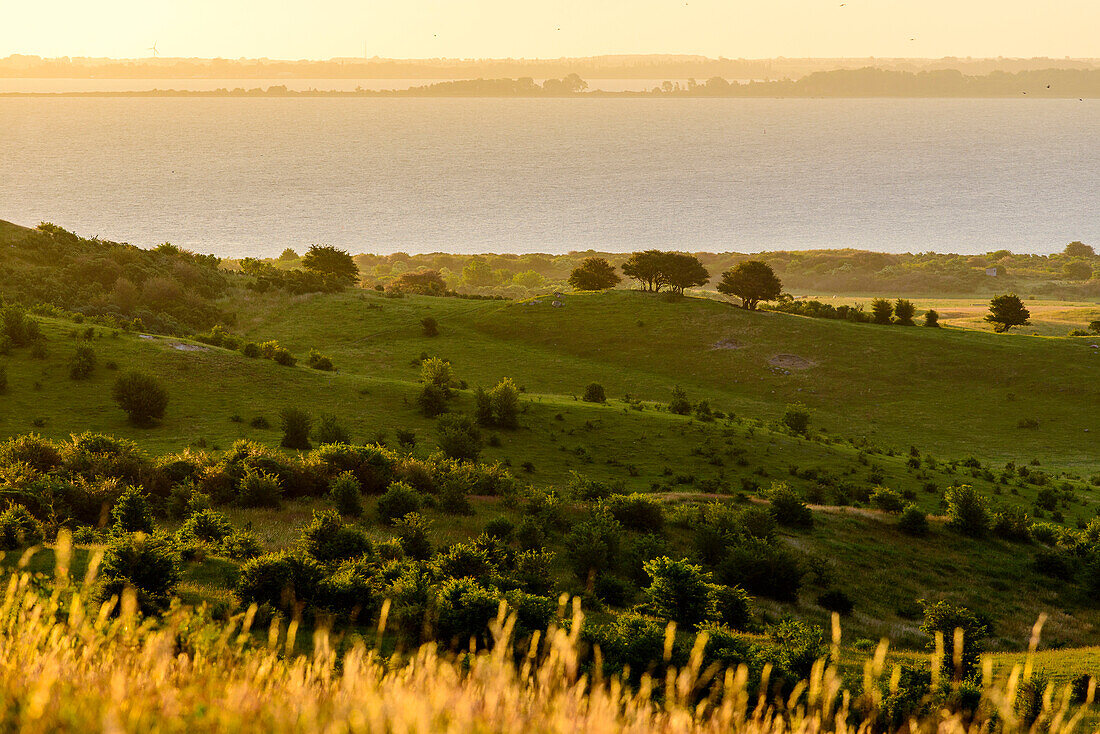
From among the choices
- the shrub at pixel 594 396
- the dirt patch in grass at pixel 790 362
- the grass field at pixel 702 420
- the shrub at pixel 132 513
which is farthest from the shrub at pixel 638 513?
the dirt patch in grass at pixel 790 362

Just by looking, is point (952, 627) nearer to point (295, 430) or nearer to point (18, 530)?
point (18, 530)

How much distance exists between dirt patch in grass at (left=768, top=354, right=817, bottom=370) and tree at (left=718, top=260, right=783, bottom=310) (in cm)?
1371

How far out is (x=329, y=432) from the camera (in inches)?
1469

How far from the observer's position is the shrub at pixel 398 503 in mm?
25500

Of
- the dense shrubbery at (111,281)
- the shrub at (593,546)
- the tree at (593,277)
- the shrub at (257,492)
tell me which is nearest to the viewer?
the shrub at (593,546)

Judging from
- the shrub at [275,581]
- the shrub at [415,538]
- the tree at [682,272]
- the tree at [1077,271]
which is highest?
the tree at [1077,271]

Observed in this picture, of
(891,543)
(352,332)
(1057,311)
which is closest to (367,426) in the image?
(891,543)

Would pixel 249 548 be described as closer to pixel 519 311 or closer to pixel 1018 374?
pixel 519 311

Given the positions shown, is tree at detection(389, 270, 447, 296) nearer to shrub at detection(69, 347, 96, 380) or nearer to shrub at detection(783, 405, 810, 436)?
shrub at detection(69, 347, 96, 380)

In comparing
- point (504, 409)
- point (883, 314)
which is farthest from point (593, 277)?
point (504, 409)

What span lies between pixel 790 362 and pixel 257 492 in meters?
53.7

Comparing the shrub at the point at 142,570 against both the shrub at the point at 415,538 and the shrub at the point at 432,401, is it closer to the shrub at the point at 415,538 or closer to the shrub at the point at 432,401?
the shrub at the point at 415,538

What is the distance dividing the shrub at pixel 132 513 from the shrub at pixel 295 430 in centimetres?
1478

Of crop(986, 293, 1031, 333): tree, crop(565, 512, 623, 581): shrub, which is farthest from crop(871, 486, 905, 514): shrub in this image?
crop(986, 293, 1031, 333): tree
